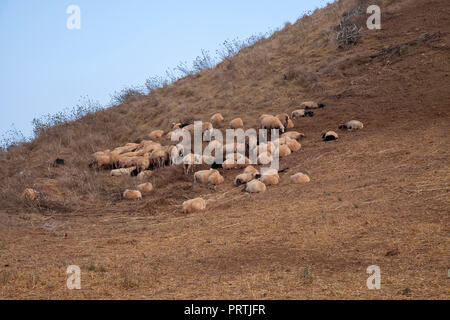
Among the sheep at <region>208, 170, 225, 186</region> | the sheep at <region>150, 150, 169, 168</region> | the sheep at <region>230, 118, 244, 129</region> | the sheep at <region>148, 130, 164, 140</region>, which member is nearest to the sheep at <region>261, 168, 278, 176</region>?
the sheep at <region>208, 170, 225, 186</region>

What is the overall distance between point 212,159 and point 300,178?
10.9 ft

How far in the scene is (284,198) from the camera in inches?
363

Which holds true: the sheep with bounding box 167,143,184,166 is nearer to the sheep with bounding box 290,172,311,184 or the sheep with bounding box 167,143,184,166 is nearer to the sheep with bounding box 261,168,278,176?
the sheep with bounding box 261,168,278,176

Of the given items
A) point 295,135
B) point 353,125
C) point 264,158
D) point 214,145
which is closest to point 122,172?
point 214,145

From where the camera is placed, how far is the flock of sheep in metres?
10.6

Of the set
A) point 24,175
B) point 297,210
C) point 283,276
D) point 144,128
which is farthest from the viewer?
point 144,128

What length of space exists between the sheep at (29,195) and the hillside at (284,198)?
159mm

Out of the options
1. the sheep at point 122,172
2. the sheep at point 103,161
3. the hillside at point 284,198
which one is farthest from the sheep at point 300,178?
the sheep at point 103,161

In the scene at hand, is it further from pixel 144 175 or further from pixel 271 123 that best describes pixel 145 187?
pixel 271 123

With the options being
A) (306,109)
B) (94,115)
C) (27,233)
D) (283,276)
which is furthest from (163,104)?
(283,276)

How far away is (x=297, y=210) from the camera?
8.16 metres
